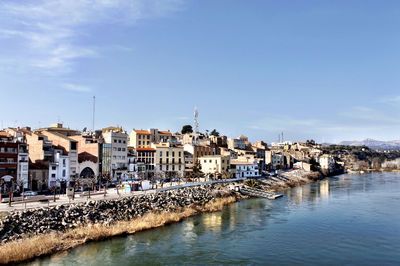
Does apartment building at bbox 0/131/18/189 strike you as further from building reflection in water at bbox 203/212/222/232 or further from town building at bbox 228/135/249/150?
town building at bbox 228/135/249/150

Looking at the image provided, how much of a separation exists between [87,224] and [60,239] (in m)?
4.31

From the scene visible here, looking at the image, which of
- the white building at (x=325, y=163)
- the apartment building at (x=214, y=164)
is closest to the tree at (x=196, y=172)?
the apartment building at (x=214, y=164)

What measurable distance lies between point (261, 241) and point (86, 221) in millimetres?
17789

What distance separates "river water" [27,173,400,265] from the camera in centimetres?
2773

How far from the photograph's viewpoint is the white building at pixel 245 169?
86.5 m

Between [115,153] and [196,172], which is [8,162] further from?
[196,172]

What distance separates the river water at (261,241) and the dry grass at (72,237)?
3.06ft

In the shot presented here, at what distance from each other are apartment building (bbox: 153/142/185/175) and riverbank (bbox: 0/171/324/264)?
2479 centimetres

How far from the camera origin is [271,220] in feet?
141

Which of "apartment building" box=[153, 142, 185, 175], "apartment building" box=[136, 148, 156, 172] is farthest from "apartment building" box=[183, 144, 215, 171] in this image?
"apartment building" box=[136, 148, 156, 172]

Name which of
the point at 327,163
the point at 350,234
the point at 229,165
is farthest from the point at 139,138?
the point at 327,163

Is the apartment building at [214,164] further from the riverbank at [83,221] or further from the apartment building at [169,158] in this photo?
the riverbank at [83,221]

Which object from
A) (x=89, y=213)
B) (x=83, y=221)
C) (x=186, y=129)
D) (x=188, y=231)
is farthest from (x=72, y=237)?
(x=186, y=129)

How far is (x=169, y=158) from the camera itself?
7875 cm
